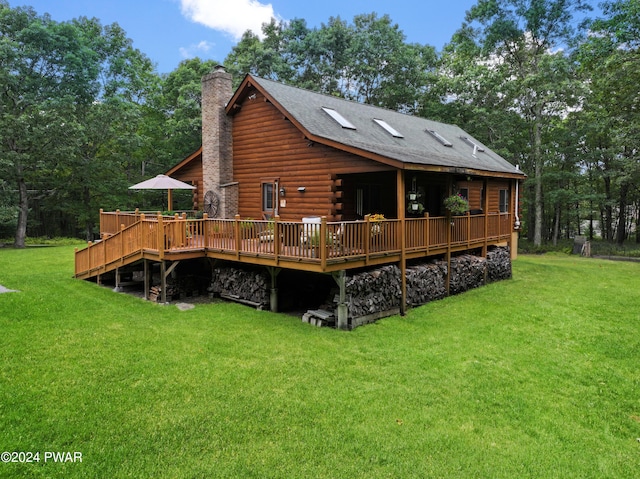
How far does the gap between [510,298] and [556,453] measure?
818cm

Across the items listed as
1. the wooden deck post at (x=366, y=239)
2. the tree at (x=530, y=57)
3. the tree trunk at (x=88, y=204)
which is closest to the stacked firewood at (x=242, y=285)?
the wooden deck post at (x=366, y=239)

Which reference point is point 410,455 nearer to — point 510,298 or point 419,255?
point 419,255

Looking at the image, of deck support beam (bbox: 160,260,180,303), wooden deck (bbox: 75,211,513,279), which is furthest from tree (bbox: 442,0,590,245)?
deck support beam (bbox: 160,260,180,303)

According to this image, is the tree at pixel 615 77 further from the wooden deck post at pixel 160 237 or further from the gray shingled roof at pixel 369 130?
the wooden deck post at pixel 160 237

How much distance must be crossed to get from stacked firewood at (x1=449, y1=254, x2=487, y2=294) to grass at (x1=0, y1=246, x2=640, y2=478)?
2404 millimetres

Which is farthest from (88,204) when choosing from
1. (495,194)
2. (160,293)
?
(495,194)

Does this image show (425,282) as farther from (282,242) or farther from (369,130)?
(369,130)

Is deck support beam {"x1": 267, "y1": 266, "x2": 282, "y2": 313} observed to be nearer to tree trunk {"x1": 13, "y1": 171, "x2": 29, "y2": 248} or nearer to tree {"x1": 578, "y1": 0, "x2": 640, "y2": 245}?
tree {"x1": 578, "y1": 0, "x2": 640, "y2": 245}

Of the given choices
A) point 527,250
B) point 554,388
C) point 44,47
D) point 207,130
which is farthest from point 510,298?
point 44,47

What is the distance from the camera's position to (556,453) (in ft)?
16.4

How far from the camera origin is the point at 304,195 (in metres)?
13.3

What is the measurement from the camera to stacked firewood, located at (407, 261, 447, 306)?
1133cm

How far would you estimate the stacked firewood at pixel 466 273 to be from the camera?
13.1 meters

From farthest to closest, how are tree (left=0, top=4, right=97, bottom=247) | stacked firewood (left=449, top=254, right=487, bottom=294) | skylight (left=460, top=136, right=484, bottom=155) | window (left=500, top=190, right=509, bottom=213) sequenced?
1. tree (left=0, top=4, right=97, bottom=247)
2. window (left=500, top=190, right=509, bottom=213)
3. skylight (left=460, top=136, right=484, bottom=155)
4. stacked firewood (left=449, top=254, right=487, bottom=294)
